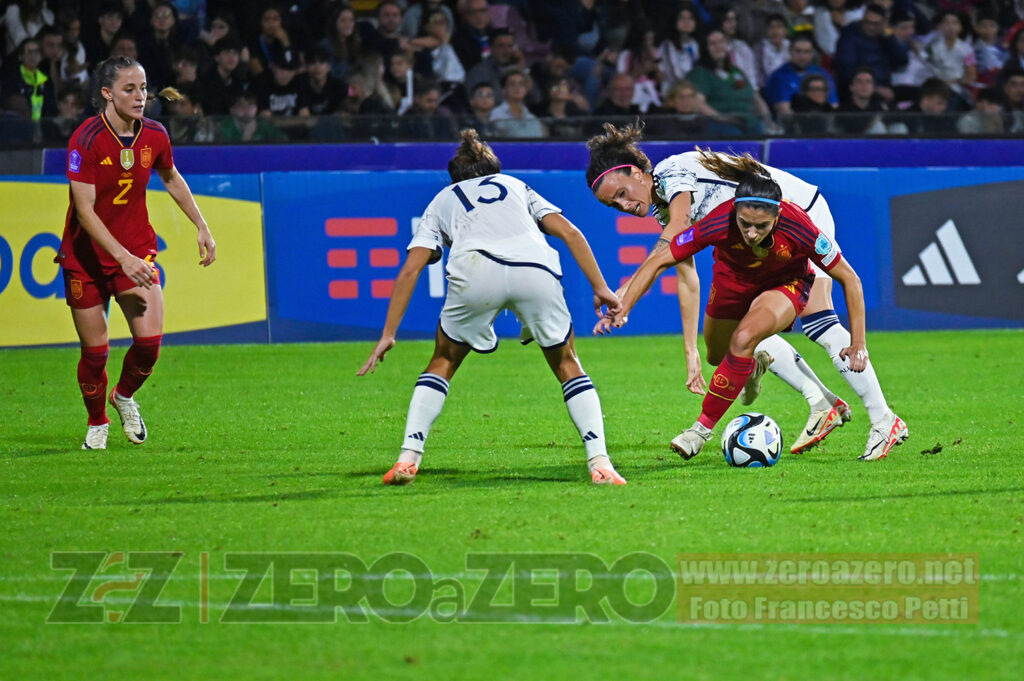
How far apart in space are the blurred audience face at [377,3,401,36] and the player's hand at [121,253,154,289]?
380 inches

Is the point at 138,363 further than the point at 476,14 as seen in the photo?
No

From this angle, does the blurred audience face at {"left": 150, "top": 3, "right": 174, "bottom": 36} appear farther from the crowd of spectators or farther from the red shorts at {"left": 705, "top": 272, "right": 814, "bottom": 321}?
the red shorts at {"left": 705, "top": 272, "right": 814, "bottom": 321}

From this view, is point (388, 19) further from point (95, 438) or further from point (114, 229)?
point (95, 438)

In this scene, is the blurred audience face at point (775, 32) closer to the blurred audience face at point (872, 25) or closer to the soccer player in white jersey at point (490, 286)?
the blurred audience face at point (872, 25)

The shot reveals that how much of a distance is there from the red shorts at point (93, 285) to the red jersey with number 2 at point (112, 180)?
1.6 inches

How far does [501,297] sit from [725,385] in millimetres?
1430

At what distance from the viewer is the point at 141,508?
6.21 m

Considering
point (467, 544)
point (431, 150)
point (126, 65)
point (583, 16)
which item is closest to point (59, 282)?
point (431, 150)

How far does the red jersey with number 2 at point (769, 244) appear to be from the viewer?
705 centimetres

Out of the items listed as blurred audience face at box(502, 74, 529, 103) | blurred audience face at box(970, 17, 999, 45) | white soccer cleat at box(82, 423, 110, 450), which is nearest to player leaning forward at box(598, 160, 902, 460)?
white soccer cleat at box(82, 423, 110, 450)

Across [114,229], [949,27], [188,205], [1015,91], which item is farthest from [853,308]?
[949,27]

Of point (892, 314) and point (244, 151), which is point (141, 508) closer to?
point (244, 151)

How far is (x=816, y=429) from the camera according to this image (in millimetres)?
7969

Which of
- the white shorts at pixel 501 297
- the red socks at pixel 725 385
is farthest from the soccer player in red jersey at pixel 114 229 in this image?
the red socks at pixel 725 385
